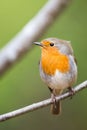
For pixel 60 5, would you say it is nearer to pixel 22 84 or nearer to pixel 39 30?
pixel 39 30

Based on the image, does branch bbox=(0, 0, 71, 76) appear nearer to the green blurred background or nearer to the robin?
the robin

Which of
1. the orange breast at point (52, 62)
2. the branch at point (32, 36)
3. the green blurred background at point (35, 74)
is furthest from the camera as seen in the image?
the green blurred background at point (35, 74)

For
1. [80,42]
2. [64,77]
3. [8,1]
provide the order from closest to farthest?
1. [64,77]
2. [8,1]
3. [80,42]

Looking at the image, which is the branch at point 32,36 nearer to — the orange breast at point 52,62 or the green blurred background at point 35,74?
the orange breast at point 52,62

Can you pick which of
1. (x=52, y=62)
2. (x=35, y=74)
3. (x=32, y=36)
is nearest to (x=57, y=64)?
(x=52, y=62)

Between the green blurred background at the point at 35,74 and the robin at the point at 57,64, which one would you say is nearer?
the robin at the point at 57,64

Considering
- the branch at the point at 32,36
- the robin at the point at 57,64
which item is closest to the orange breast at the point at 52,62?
the robin at the point at 57,64

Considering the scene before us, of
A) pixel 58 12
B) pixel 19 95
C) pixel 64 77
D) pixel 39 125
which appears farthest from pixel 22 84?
pixel 58 12
